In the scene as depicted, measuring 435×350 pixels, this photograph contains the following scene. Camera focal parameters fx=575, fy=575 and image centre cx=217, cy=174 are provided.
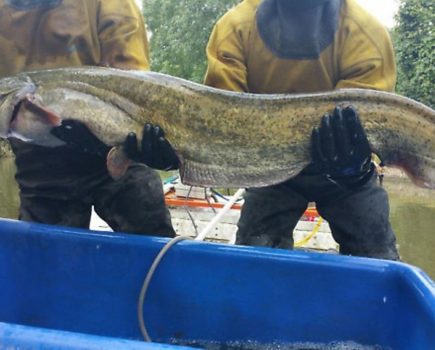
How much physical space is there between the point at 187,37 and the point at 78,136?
2017 cm

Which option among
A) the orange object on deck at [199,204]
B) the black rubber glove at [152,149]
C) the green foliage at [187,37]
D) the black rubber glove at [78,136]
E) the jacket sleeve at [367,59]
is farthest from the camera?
the green foliage at [187,37]

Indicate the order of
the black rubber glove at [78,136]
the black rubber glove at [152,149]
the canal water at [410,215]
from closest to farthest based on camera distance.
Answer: the black rubber glove at [152,149], the black rubber glove at [78,136], the canal water at [410,215]

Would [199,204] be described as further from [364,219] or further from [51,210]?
[364,219]

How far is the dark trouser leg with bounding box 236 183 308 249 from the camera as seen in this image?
10.8 feet

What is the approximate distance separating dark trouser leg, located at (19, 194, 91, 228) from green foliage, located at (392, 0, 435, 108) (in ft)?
57.3

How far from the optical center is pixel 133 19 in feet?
10.7

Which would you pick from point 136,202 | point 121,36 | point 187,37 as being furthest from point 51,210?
point 187,37

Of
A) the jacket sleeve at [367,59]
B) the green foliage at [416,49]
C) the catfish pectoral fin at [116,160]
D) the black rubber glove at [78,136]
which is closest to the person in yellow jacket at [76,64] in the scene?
the black rubber glove at [78,136]

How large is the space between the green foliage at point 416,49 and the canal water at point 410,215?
10.9 ft

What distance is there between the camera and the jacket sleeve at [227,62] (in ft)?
10.4

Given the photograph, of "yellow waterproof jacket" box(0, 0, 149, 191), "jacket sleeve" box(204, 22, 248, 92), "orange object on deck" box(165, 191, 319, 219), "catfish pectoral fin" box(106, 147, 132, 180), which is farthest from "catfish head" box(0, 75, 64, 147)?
"orange object on deck" box(165, 191, 319, 219)

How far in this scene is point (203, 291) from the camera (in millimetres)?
2705

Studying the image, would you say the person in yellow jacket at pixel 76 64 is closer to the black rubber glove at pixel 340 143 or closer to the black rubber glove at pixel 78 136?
the black rubber glove at pixel 78 136

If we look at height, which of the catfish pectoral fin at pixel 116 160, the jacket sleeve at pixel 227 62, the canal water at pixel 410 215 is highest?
the jacket sleeve at pixel 227 62
